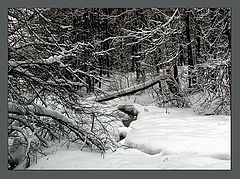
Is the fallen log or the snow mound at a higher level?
the fallen log

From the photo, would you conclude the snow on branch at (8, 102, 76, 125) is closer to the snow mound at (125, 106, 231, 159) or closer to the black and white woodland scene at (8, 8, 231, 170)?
the black and white woodland scene at (8, 8, 231, 170)

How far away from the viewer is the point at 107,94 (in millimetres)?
6137

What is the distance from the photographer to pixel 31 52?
198 inches

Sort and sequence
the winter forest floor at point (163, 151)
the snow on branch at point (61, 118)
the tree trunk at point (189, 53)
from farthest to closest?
1. the tree trunk at point (189, 53)
2. the snow on branch at point (61, 118)
3. the winter forest floor at point (163, 151)

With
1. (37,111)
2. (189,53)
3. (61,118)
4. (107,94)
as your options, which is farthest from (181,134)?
(189,53)

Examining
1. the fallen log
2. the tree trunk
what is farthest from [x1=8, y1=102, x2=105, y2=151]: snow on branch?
the tree trunk

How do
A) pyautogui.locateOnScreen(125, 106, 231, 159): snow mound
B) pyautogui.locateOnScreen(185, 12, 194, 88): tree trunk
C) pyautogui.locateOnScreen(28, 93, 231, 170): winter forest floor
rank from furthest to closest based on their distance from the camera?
pyautogui.locateOnScreen(185, 12, 194, 88): tree trunk
pyautogui.locateOnScreen(125, 106, 231, 159): snow mound
pyautogui.locateOnScreen(28, 93, 231, 170): winter forest floor

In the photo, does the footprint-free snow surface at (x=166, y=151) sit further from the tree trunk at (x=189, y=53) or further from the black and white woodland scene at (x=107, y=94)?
the tree trunk at (x=189, y=53)

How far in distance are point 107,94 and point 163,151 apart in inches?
55.4

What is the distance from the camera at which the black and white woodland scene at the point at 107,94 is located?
4.80 metres

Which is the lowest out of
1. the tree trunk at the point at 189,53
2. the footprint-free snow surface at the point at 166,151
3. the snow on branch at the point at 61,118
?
the footprint-free snow surface at the point at 166,151

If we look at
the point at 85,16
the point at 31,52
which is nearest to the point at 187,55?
the point at 85,16

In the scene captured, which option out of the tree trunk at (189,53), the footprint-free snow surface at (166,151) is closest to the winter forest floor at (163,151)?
the footprint-free snow surface at (166,151)

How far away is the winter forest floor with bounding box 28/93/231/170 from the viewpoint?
4680mm
